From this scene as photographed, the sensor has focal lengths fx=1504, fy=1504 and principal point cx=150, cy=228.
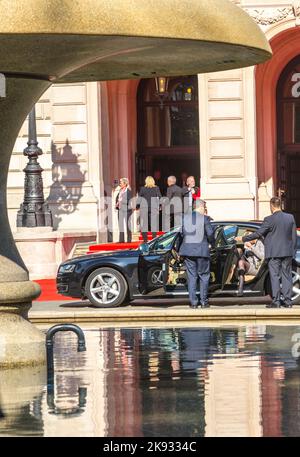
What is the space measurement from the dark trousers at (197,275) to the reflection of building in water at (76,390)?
438 cm

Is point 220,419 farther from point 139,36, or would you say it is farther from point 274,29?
point 274,29

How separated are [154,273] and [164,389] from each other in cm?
1034

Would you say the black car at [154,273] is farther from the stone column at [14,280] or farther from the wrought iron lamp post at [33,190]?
the wrought iron lamp post at [33,190]

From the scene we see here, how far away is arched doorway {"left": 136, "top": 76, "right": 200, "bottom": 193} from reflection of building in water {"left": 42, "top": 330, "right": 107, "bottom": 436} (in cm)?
2373

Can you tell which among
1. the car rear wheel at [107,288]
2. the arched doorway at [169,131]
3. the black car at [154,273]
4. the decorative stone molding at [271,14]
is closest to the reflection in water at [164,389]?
the black car at [154,273]

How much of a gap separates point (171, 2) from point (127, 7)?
55 cm

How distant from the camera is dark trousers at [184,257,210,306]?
74.7 ft

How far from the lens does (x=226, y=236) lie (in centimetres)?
2373

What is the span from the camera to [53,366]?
15.1m

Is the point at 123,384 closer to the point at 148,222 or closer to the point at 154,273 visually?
the point at 154,273

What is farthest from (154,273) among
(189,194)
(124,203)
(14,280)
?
(189,194)

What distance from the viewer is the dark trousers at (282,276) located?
72.7ft
